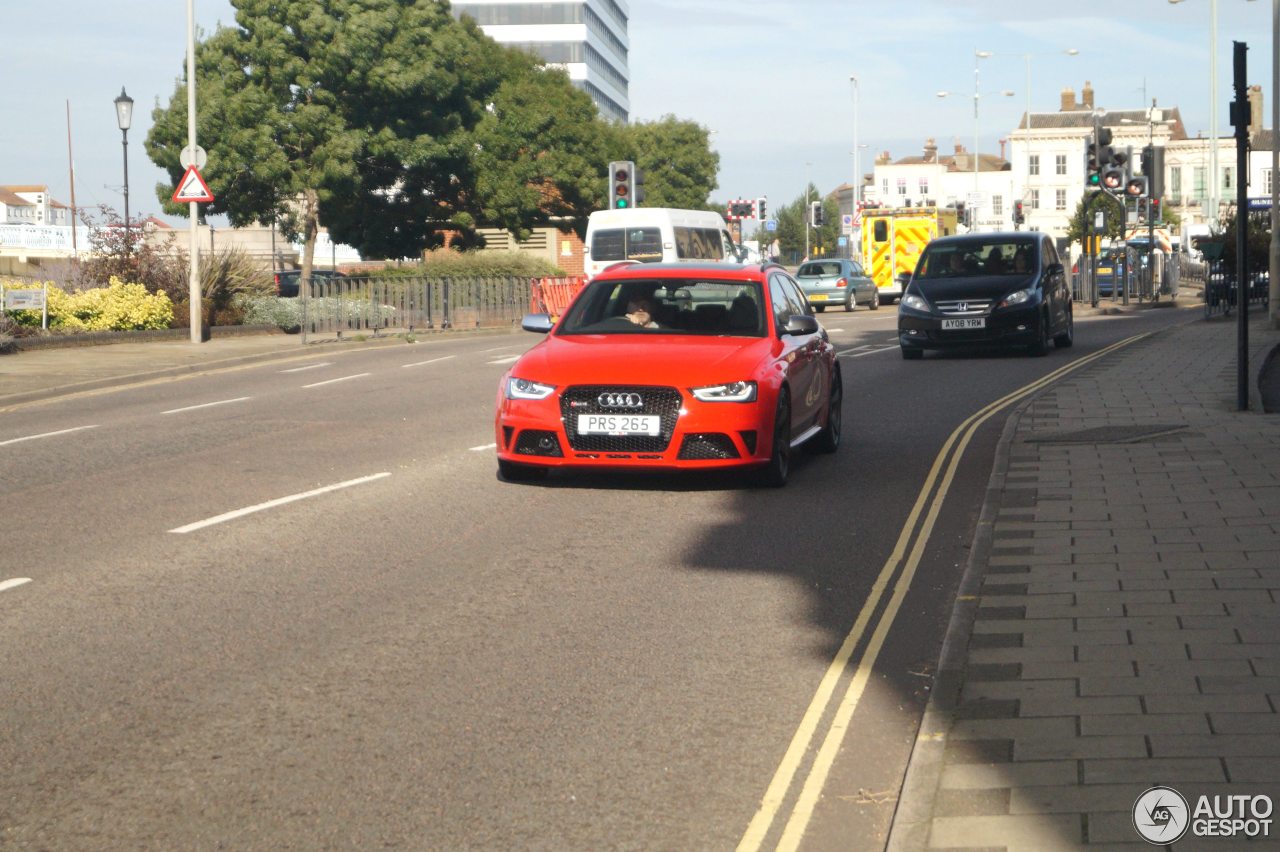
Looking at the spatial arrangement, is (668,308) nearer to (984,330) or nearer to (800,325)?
(800,325)

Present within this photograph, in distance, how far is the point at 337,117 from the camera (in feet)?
135

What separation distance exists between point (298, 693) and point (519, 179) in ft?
145

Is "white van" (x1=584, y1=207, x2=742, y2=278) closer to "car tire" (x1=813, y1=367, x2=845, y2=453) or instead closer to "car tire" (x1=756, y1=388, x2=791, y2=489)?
"car tire" (x1=813, y1=367, x2=845, y2=453)

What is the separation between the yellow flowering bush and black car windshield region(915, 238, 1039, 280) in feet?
46.2

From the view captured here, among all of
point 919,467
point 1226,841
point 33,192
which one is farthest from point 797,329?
point 33,192

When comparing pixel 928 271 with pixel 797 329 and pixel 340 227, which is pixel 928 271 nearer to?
pixel 797 329

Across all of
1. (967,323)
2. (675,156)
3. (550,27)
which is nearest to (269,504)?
(967,323)

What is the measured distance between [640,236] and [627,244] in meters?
0.38

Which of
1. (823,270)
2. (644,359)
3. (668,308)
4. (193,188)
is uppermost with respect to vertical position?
(193,188)

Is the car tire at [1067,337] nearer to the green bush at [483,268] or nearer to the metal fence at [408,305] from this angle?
the metal fence at [408,305]

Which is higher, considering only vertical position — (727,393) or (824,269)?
(824,269)

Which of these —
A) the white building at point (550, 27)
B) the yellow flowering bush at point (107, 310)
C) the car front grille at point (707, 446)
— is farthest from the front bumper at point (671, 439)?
the white building at point (550, 27)

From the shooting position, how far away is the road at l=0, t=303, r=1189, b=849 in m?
4.68

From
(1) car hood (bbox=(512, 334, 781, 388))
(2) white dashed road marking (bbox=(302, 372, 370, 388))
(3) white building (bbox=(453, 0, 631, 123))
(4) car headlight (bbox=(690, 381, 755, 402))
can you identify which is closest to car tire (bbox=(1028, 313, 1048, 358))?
(2) white dashed road marking (bbox=(302, 372, 370, 388))
